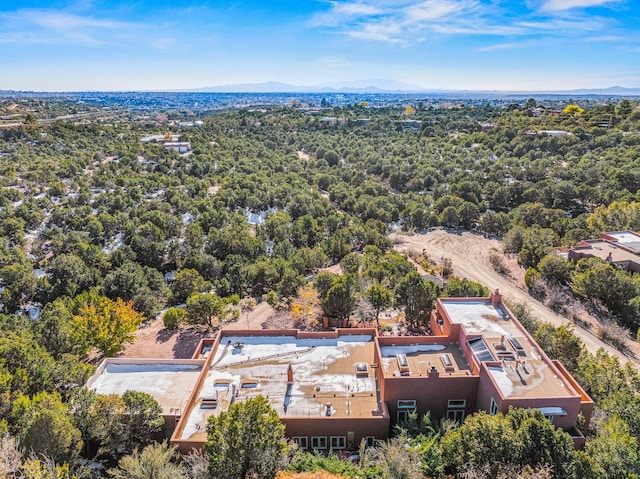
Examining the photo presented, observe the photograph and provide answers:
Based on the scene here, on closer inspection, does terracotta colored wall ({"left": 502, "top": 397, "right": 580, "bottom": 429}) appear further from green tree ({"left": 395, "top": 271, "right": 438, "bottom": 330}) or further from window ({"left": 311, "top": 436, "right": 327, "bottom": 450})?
green tree ({"left": 395, "top": 271, "right": 438, "bottom": 330})

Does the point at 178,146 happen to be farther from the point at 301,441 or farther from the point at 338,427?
the point at 338,427

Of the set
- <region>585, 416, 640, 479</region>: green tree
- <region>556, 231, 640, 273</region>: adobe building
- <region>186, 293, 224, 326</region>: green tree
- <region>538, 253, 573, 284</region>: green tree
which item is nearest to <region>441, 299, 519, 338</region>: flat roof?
<region>585, 416, 640, 479</region>: green tree

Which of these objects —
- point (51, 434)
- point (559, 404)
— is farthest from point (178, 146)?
point (559, 404)

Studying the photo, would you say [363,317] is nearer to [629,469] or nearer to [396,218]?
[629,469]

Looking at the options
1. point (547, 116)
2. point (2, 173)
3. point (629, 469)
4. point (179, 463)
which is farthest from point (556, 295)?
point (547, 116)

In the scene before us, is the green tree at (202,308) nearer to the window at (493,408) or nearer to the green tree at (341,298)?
the green tree at (341,298)

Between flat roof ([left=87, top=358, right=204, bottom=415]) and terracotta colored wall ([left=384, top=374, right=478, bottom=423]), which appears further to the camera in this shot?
flat roof ([left=87, top=358, right=204, bottom=415])

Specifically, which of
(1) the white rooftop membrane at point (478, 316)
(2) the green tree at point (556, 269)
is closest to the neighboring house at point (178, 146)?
(2) the green tree at point (556, 269)
